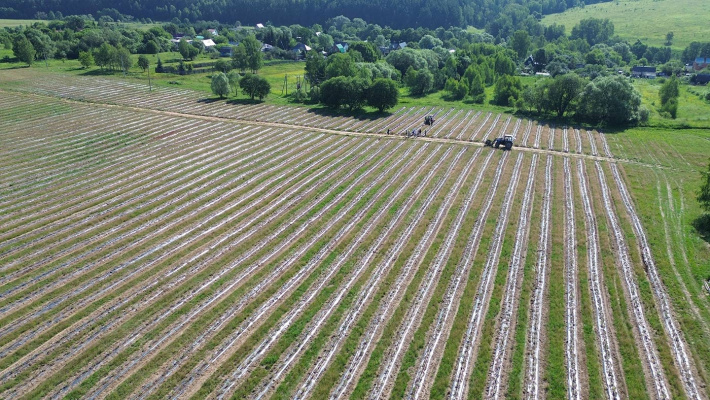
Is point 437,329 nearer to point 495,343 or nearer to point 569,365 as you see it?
point 495,343

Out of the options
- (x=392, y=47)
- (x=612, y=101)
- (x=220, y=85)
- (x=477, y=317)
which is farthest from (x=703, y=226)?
(x=392, y=47)

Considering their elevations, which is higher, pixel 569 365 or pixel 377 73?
pixel 377 73

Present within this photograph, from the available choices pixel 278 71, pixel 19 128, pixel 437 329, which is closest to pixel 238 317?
pixel 437 329

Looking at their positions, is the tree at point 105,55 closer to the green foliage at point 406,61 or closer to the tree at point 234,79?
the tree at point 234,79

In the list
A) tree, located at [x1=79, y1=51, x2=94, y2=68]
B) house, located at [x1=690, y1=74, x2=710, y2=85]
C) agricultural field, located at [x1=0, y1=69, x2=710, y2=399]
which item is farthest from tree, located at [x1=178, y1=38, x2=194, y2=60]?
house, located at [x1=690, y1=74, x2=710, y2=85]

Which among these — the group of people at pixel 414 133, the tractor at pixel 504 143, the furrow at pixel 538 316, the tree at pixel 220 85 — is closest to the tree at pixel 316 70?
the tree at pixel 220 85

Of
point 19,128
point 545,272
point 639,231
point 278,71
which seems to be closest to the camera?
point 545,272
